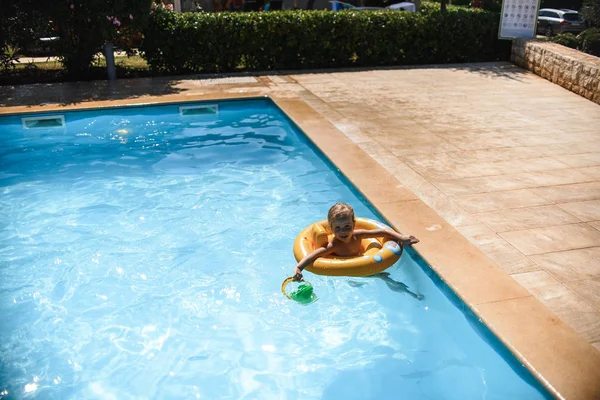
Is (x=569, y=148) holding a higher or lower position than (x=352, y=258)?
higher

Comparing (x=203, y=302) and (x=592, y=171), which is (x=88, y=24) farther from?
(x=592, y=171)

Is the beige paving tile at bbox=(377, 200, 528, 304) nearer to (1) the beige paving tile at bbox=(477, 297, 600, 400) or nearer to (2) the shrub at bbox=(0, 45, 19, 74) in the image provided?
(1) the beige paving tile at bbox=(477, 297, 600, 400)

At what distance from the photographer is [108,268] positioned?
5758 mm

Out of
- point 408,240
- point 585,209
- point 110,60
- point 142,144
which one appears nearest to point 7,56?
point 110,60

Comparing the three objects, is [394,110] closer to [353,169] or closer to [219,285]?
[353,169]

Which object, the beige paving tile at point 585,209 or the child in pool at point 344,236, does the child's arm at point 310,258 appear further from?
the beige paving tile at point 585,209

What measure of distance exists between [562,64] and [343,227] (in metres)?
8.89

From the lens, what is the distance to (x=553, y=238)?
5262 millimetres

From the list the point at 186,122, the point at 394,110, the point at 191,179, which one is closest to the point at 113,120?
the point at 186,122

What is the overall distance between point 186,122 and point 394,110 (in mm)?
3756

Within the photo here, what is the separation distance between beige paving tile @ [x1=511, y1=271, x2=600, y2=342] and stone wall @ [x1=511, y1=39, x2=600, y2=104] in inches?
285

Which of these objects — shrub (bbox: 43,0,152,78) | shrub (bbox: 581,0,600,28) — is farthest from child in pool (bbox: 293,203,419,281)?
shrub (bbox: 581,0,600,28)

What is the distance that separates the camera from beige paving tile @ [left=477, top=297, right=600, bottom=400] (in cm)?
348

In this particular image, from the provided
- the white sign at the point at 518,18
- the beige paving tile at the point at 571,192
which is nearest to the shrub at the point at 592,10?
the white sign at the point at 518,18
